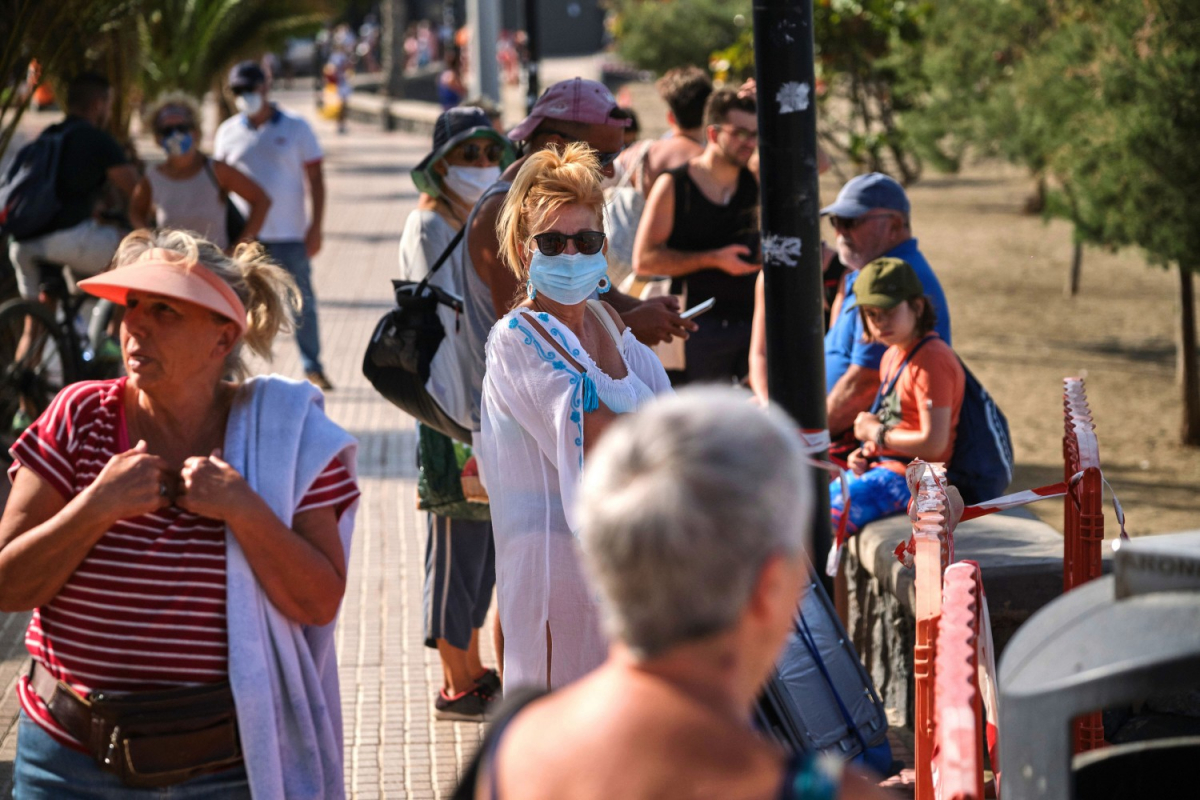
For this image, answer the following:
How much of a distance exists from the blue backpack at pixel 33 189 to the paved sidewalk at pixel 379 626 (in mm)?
2112

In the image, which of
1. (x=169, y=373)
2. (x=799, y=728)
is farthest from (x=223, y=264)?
(x=799, y=728)

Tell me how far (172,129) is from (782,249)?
18.1 feet

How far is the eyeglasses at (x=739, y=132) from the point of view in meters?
5.72

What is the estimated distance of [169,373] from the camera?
2914 mm

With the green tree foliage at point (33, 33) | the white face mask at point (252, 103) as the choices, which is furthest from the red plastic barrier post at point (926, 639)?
the white face mask at point (252, 103)

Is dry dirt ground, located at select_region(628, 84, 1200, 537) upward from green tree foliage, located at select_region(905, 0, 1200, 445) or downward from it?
downward

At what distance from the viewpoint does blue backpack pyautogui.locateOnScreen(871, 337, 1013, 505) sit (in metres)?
4.54

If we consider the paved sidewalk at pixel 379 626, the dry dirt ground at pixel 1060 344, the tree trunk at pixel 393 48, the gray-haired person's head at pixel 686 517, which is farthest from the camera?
the tree trunk at pixel 393 48

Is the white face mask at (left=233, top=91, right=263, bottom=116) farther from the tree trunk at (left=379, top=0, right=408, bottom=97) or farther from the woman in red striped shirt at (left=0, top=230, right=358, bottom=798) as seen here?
the tree trunk at (left=379, top=0, right=408, bottom=97)

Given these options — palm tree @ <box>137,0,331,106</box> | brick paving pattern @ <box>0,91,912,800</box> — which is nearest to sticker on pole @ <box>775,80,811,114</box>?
brick paving pattern @ <box>0,91,912,800</box>

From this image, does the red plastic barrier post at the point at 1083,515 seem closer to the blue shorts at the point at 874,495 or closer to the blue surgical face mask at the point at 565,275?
the blue surgical face mask at the point at 565,275

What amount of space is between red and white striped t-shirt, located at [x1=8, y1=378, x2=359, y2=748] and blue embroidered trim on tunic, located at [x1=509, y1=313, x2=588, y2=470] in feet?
2.49

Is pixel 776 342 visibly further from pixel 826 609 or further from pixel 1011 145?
pixel 1011 145

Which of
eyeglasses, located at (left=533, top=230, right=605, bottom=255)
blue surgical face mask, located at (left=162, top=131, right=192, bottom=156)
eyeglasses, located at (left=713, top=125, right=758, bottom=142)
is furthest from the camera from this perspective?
blue surgical face mask, located at (left=162, top=131, right=192, bottom=156)
